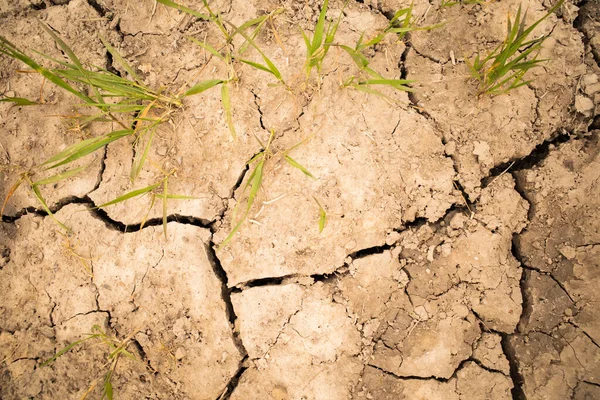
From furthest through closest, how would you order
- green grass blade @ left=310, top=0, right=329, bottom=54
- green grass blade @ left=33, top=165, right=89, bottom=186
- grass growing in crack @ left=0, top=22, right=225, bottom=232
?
green grass blade @ left=33, top=165, right=89, bottom=186
grass growing in crack @ left=0, top=22, right=225, bottom=232
green grass blade @ left=310, top=0, right=329, bottom=54

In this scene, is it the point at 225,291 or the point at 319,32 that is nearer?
the point at 319,32

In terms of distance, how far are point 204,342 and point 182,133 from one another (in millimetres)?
1035

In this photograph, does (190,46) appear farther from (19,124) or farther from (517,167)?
(517,167)

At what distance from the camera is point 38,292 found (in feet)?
6.56

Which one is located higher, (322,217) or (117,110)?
(117,110)

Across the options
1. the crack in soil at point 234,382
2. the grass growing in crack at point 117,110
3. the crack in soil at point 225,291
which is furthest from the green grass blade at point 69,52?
the crack in soil at point 234,382

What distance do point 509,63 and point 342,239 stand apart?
1.10 meters

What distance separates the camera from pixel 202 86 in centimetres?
187

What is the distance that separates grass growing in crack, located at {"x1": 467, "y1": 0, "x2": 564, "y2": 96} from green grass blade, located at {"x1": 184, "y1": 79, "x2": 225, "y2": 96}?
3.98ft

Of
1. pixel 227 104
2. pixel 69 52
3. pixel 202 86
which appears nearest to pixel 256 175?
pixel 227 104

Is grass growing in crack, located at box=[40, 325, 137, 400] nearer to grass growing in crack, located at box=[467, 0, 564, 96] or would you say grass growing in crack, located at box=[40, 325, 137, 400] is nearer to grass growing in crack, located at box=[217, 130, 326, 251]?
grass growing in crack, located at box=[217, 130, 326, 251]

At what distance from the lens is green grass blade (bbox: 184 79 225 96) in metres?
1.84

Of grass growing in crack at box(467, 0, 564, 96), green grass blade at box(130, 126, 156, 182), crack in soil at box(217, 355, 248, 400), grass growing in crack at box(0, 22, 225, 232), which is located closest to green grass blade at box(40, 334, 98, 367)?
grass growing in crack at box(0, 22, 225, 232)

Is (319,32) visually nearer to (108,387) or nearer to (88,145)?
(88,145)
